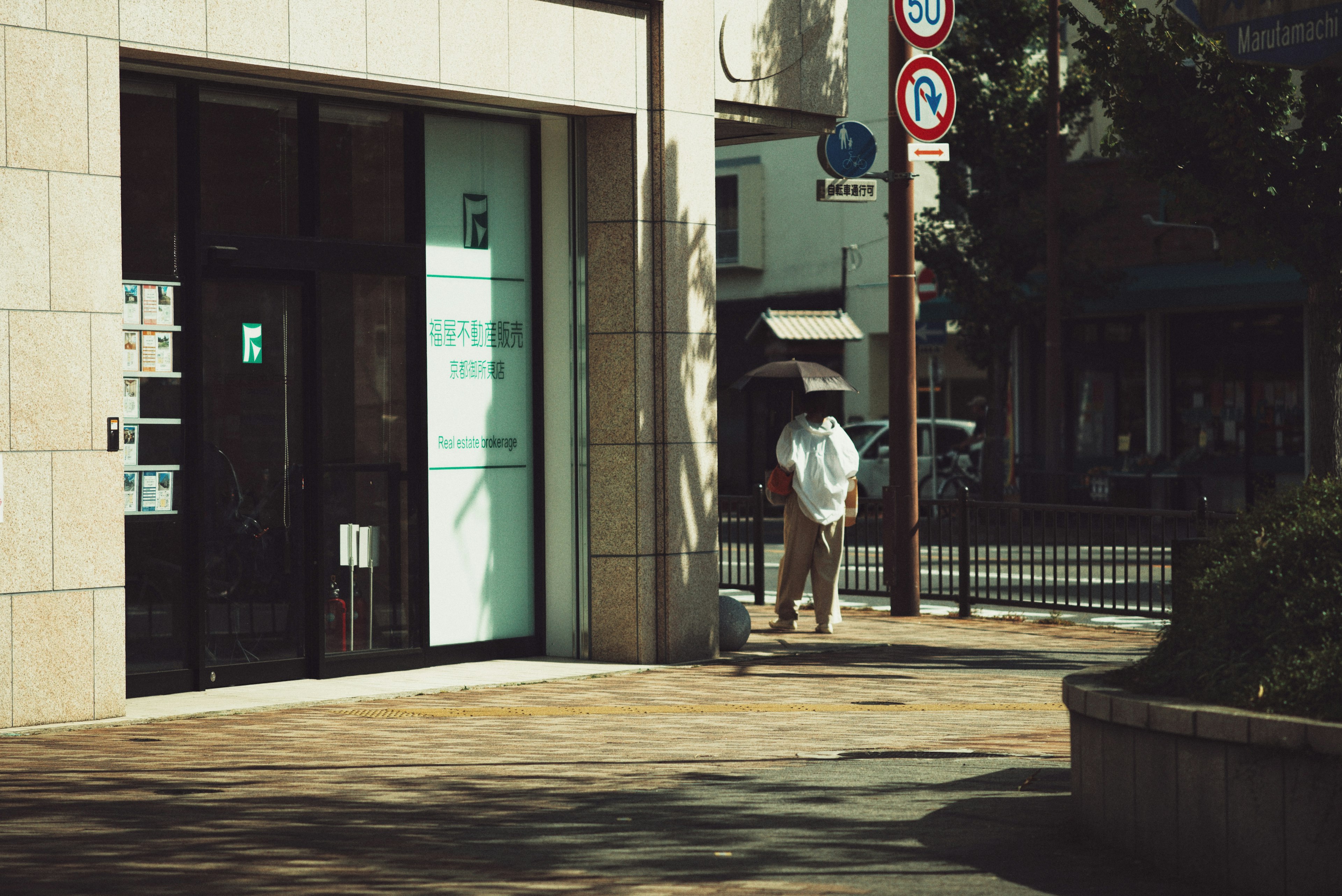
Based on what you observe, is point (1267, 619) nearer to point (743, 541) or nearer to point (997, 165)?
point (743, 541)

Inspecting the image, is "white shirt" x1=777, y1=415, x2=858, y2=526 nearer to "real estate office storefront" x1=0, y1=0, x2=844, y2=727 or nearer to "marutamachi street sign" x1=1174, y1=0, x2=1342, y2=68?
"real estate office storefront" x1=0, y1=0, x2=844, y2=727

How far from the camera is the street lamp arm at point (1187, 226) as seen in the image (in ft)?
88.5

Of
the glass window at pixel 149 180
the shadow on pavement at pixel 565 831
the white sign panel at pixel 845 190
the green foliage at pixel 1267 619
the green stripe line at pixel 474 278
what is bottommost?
the shadow on pavement at pixel 565 831

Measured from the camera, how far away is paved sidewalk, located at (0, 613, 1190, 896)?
19.1 ft

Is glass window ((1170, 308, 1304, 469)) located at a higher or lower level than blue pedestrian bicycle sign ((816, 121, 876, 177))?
lower

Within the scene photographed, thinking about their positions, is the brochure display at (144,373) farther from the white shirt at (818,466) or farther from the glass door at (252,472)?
the white shirt at (818,466)

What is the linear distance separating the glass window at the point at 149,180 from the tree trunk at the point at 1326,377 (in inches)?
340

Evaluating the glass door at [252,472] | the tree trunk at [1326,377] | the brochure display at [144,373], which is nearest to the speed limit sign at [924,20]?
the tree trunk at [1326,377]

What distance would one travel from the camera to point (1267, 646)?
588 cm

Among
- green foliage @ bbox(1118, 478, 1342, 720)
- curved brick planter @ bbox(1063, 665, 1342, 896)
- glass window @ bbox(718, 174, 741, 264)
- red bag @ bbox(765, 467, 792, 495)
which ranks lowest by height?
curved brick planter @ bbox(1063, 665, 1342, 896)

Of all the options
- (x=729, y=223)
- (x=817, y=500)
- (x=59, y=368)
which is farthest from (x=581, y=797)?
(x=729, y=223)

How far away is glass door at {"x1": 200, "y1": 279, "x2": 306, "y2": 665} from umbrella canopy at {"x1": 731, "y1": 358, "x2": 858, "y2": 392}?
193 inches

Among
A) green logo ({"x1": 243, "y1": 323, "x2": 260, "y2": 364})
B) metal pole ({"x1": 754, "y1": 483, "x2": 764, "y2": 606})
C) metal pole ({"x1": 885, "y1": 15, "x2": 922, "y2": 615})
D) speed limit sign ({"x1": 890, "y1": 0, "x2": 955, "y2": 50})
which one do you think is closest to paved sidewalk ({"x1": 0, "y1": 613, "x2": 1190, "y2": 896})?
green logo ({"x1": 243, "y1": 323, "x2": 260, "y2": 364})

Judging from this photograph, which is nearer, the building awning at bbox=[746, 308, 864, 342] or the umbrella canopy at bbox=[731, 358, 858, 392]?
the umbrella canopy at bbox=[731, 358, 858, 392]
